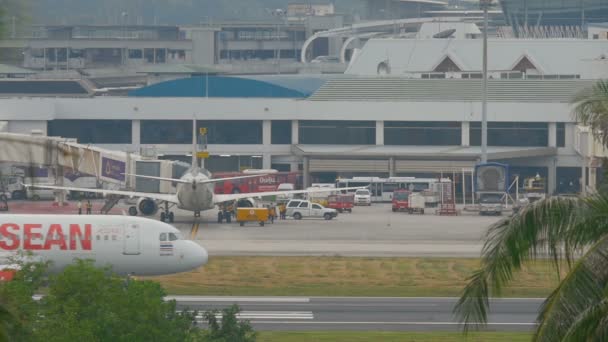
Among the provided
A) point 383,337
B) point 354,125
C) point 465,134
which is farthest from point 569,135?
point 383,337

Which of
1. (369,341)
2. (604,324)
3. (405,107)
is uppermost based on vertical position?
(405,107)

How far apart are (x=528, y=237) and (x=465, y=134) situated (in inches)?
3623

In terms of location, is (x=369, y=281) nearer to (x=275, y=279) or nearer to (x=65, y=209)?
(x=275, y=279)

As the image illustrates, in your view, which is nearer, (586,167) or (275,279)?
(275,279)

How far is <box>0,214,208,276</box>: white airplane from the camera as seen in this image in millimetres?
45000

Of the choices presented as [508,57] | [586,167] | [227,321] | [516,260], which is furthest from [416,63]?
[516,260]

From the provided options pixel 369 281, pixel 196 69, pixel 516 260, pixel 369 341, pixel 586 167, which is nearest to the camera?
pixel 516 260

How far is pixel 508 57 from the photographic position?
129 metres

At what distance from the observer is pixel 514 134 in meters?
106

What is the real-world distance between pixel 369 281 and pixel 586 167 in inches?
2011

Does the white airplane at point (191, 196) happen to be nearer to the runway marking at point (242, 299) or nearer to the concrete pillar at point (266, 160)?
the runway marking at point (242, 299)

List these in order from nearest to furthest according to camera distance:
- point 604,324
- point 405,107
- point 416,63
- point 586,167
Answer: point 604,324 < point 586,167 < point 405,107 < point 416,63

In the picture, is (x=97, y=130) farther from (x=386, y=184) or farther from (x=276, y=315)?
(x=276, y=315)

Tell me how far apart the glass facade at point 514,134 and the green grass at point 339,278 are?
1889 inches
